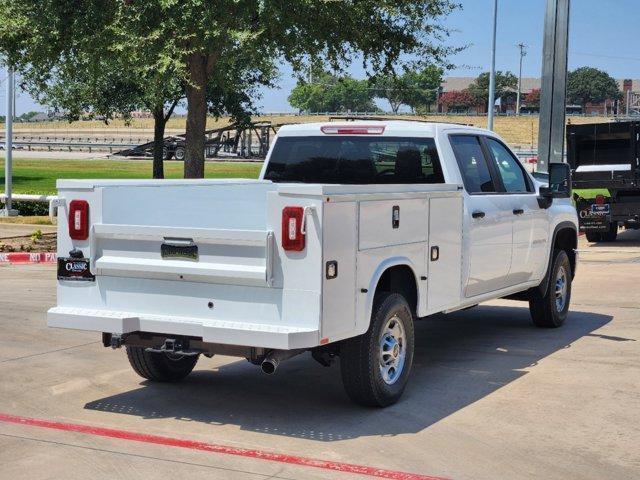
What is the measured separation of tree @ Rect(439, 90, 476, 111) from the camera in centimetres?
18538

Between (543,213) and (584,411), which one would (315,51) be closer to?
(543,213)

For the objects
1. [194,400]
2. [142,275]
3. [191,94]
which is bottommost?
[194,400]

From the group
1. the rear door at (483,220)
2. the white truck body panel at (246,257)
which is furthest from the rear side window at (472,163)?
the white truck body panel at (246,257)

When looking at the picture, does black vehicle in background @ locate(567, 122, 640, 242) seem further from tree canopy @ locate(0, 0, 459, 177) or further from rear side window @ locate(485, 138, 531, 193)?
rear side window @ locate(485, 138, 531, 193)

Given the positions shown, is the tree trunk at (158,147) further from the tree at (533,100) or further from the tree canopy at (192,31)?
the tree at (533,100)

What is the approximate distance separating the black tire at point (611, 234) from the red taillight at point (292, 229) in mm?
16696

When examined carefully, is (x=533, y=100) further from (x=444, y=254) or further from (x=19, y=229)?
(x=444, y=254)

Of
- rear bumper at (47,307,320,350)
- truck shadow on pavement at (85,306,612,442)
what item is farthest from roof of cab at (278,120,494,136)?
rear bumper at (47,307,320,350)

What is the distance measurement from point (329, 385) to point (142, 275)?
6.62 ft

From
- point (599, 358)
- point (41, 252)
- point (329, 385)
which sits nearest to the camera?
point (329, 385)

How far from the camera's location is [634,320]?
1188cm

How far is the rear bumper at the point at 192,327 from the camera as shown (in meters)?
6.59

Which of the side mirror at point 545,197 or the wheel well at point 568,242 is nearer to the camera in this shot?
the side mirror at point 545,197

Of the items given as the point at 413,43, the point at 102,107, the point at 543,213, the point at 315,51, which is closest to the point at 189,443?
the point at 543,213
